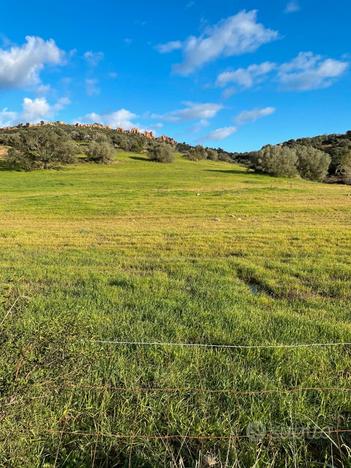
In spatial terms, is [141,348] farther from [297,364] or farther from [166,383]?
[297,364]

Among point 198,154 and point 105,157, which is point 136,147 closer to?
point 198,154

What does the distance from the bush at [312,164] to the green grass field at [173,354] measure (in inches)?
2208

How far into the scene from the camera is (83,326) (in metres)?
4.73

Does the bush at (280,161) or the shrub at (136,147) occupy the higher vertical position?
the shrub at (136,147)

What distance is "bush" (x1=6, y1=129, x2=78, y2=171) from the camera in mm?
62875

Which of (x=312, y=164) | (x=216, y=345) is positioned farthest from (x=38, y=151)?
(x=216, y=345)

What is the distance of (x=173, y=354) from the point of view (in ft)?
18.4

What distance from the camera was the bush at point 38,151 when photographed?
62875 mm

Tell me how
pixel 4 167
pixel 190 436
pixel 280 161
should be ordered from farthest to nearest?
pixel 280 161, pixel 4 167, pixel 190 436

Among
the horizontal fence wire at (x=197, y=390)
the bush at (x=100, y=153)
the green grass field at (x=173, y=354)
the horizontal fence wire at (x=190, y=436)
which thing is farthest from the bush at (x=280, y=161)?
the horizontal fence wire at (x=190, y=436)

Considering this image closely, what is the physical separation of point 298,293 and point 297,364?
3543mm

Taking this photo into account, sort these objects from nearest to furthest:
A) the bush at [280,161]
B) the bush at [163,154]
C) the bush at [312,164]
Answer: the bush at [280,161] → the bush at [312,164] → the bush at [163,154]

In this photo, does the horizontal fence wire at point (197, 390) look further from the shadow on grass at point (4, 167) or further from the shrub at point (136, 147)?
the shrub at point (136, 147)

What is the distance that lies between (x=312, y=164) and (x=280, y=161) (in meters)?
7.03
